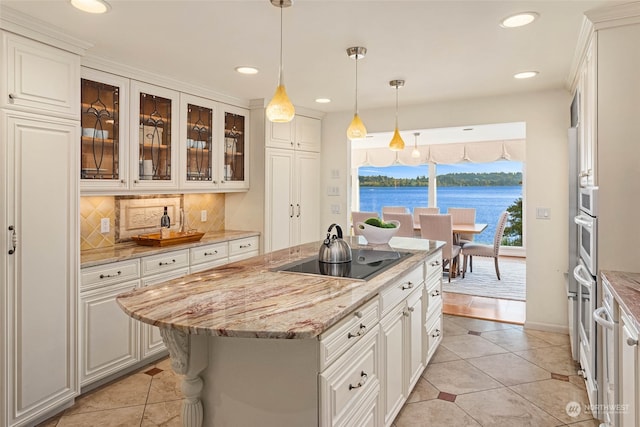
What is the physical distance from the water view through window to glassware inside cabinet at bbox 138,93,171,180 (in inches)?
240

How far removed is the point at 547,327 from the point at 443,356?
4.24ft

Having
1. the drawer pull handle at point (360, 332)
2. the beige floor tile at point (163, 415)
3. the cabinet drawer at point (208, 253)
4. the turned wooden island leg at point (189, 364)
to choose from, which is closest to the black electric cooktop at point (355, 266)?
the drawer pull handle at point (360, 332)

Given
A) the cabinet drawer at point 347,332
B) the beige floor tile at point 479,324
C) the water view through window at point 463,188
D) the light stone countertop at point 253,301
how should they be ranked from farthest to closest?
the water view through window at point 463,188
the beige floor tile at point 479,324
the cabinet drawer at point 347,332
the light stone countertop at point 253,301

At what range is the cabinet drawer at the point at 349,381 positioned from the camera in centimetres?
147

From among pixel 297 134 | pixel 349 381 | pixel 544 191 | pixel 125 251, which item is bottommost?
pixel 349 381

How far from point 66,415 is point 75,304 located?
2.16 feet

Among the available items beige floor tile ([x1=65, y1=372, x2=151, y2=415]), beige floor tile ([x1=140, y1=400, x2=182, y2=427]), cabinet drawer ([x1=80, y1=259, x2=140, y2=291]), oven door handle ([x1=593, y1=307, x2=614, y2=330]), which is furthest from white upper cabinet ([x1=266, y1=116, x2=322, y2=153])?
oven door handle ([x1=593, y1=307, x2=614, y2=330])

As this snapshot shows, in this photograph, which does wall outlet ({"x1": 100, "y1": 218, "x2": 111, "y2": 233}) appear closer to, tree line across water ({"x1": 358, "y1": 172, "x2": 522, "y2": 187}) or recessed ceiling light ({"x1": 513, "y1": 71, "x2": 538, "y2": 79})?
recessed ceiling light ({"x1": 513, "y1": 71, "x2": 538, "y2": 79})

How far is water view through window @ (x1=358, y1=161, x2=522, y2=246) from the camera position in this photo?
8.39m

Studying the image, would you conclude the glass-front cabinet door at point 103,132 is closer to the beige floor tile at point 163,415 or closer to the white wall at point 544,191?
the beige floor tile at point 163,415

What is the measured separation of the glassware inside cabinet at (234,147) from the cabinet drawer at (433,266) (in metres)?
2.20

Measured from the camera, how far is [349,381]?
164cm

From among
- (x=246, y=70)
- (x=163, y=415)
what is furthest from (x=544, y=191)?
(x=163, y=415)

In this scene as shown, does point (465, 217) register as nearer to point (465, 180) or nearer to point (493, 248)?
point (493, 248)
